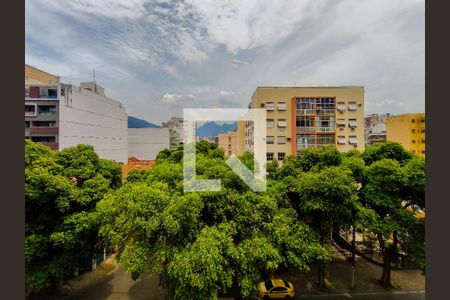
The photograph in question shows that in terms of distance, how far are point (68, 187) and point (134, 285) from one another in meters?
5.21

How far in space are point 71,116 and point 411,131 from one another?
137 feet

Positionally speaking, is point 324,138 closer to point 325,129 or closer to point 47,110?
point 325,129

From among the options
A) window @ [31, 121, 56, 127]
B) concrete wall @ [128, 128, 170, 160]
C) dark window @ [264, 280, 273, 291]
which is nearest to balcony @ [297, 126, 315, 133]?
dark window @ [264, 280, 273, 291]

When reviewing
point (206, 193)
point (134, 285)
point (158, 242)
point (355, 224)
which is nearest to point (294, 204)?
point (355, 224)

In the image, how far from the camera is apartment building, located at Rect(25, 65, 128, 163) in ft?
78.0

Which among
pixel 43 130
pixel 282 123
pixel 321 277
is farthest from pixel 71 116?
pixel 321 277

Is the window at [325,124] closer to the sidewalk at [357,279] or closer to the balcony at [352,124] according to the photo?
the balcony at [352,124]

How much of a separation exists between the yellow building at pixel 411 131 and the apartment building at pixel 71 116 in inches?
1561

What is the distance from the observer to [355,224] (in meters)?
7.43

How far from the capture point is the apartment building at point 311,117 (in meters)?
19.7

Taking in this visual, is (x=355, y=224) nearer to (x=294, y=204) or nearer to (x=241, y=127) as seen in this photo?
(x=294, y=204)

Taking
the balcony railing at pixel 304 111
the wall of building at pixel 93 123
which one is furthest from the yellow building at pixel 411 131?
the wall of building at pixel 93 123

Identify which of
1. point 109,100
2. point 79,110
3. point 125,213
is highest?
point 109,100

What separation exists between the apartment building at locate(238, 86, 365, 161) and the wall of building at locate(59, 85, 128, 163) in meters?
20.3
